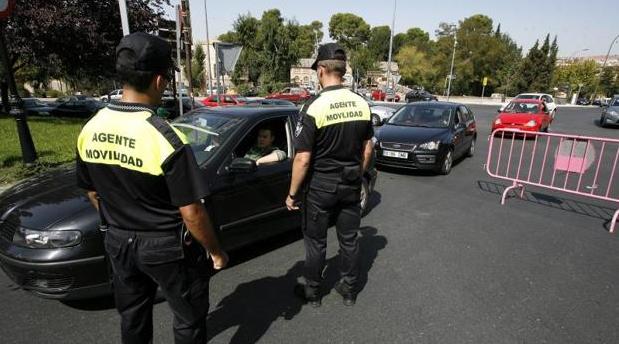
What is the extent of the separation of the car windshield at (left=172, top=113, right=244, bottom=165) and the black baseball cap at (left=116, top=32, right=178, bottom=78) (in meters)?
1.73

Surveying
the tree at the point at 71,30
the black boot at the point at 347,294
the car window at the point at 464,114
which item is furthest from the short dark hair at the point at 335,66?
the tree at the point at 71,30

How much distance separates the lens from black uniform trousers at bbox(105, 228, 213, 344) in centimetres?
175

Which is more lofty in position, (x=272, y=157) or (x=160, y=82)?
(x=160, y=82)

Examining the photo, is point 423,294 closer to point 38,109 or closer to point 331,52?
point 331,52

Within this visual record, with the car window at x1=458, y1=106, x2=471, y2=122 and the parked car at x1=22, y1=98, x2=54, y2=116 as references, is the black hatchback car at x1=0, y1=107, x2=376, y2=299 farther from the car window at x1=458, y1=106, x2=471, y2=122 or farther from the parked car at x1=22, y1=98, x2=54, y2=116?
the parked car at x1=22, y1=98, x2=54, y2=116

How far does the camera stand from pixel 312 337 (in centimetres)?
269

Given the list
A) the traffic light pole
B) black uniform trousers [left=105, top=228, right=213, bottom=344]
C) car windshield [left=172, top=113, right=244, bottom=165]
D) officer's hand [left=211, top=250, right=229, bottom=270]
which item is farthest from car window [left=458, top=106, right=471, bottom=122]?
the traffic light pole

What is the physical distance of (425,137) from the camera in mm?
7586

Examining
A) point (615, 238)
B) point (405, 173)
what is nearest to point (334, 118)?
point (615, 238)

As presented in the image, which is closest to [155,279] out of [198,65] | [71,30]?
[71,30]

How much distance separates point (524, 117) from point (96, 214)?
14691mm

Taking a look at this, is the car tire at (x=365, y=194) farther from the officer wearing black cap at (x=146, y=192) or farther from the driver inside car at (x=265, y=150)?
the officer wearing black cap at (x=146, y=192)

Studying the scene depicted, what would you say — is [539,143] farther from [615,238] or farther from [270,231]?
[270,231]

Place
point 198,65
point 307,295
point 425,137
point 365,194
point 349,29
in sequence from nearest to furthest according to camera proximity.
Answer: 1. point 307,295
2. point 365,194
3. point 425,137
4. point 198,65
5. point 349,29
